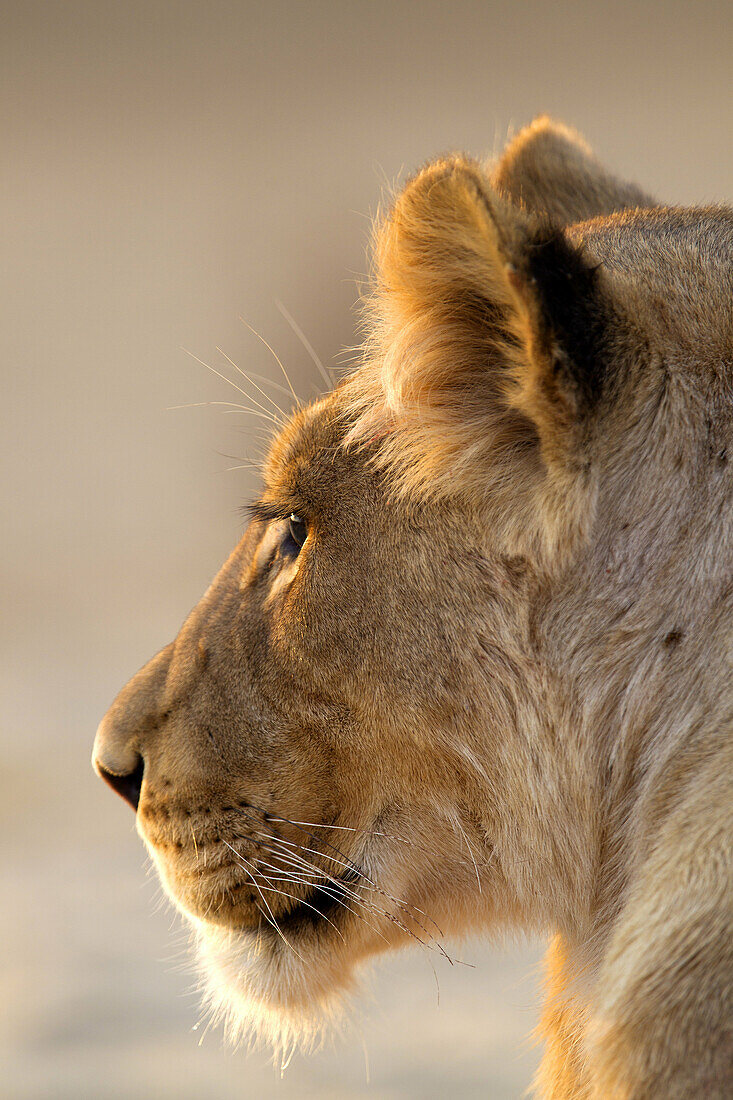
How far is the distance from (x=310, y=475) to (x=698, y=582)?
38 cm

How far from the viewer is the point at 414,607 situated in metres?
0.97

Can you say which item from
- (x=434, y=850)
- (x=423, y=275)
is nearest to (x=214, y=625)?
(x=434, y=850)

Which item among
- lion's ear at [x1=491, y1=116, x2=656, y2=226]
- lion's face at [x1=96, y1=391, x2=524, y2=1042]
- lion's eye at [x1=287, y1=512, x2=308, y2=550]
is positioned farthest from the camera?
lion's ear at [x1=491, y1=116, x2=656, y2=226]

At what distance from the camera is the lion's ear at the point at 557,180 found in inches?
50.9

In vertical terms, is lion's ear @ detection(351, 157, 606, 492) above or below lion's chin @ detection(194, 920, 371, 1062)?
above

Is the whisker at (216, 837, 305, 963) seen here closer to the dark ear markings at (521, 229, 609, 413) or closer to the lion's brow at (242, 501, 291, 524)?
the lion's brow at (242, 501, 291, 524)

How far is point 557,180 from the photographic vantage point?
1.30m

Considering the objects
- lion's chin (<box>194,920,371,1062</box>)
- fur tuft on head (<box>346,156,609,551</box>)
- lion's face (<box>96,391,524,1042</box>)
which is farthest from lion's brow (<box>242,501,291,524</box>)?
lion's chin (<box>194,920,371,1062</box>)

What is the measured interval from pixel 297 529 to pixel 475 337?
0.91 ft

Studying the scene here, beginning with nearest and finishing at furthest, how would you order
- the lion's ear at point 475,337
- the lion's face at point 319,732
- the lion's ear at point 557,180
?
the lion's ear at point 475,337 → the lion's face at point 319,732 → the lion's ear at point 557,180

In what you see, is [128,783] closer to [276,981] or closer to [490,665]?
[276,981]

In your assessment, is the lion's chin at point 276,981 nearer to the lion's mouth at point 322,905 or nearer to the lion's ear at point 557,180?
the lion's mouth at point 322,905

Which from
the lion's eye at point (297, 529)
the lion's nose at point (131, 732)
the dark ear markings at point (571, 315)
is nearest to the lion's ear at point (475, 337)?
the dark ear markings at point (571, 315)

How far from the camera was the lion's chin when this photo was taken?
1.13 meters
